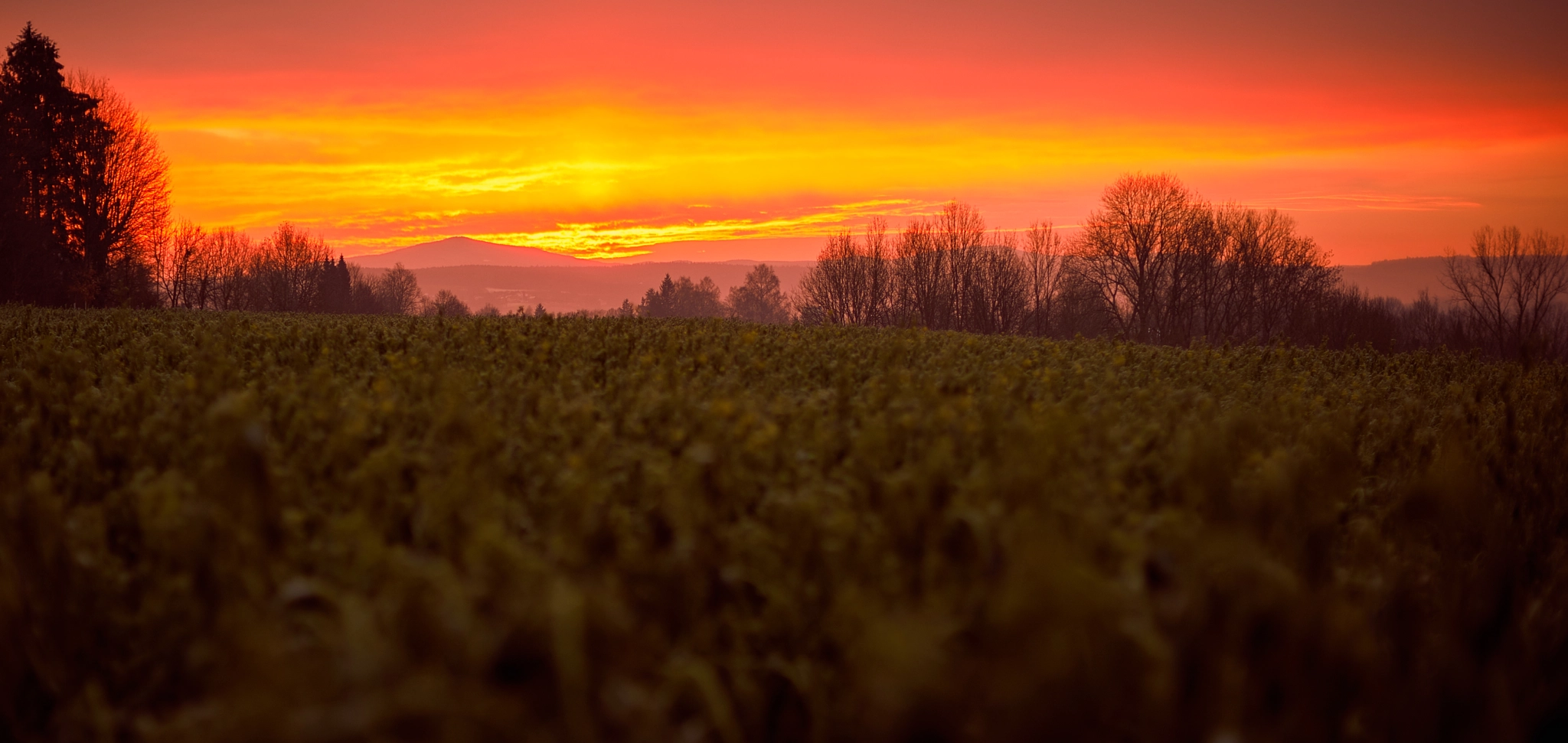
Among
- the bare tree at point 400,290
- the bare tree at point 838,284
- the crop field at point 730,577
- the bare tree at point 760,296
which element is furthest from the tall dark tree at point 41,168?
the bare tree at point 760,296

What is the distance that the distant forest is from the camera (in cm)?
4372

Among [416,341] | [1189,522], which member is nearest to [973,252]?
[416,341]

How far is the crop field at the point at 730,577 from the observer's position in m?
2.23

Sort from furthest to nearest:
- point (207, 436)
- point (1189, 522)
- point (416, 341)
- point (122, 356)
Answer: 1. point (416, 341)
2. point (122, 356)
3. point (207, 436)
4. point (1189, 522)

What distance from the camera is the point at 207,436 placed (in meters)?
4.20

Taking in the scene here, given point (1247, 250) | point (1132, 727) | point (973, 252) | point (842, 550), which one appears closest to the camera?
point (1132, 727)

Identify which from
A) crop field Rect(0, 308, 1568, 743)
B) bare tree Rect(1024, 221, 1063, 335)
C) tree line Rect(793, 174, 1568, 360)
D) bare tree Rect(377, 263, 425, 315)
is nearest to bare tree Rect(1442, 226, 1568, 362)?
tree line Rect(793, 174, 1568, 360)

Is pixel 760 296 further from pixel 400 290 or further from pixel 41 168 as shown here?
pixel 41 168

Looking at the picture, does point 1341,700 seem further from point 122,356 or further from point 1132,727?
point 122,356

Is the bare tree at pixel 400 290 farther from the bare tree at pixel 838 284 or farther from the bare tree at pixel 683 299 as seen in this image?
the bare tree at pixel 838 284

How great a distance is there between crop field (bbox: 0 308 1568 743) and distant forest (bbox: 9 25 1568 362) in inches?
1504

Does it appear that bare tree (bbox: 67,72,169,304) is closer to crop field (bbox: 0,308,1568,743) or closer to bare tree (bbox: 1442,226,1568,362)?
crop field (bbox: 0,308,1568,743)

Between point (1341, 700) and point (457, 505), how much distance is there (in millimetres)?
3599

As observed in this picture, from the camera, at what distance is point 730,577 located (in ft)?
10.9
